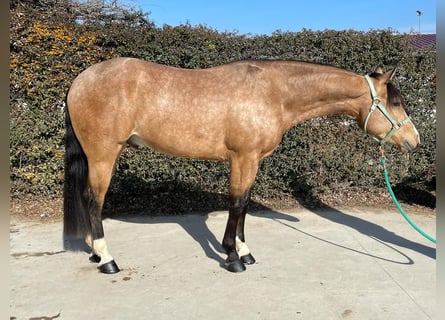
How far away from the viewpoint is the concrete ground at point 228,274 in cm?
263

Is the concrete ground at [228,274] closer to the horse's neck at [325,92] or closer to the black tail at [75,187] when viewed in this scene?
the black tail at [75,187]

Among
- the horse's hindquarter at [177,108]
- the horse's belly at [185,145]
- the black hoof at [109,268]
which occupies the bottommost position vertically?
the black hoof at [109,268]

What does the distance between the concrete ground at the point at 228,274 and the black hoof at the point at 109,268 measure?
62 mm

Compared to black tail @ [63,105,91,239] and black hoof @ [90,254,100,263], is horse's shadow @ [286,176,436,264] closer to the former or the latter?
black hoof @ [90,254,100,263]

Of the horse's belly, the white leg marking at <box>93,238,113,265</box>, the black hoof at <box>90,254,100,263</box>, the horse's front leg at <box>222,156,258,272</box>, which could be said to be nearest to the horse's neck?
the horse's front leg at <box>222,156,258,272</box>

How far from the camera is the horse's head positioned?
10.7ft

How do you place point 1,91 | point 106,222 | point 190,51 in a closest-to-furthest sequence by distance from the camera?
1. point 1,91
2. point 106,222
3. point 190,51

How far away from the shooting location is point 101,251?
3311 mm

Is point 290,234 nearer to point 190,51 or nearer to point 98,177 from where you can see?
point 98,177

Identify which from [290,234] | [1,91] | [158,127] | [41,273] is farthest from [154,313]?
[290,234]

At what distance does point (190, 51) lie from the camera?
5.07m

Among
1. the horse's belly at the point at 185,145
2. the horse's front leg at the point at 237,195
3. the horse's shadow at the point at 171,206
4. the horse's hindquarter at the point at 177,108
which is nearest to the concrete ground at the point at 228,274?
the horse's front leg at the point at 237,195

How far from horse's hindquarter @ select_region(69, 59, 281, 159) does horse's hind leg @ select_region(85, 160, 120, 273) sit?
29 centimetres

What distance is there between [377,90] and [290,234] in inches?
77.0
